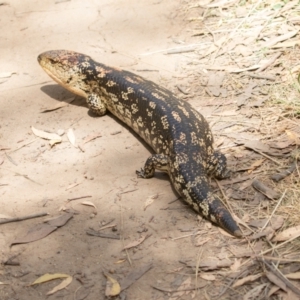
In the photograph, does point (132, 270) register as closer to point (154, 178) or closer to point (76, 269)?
point (76, 269)

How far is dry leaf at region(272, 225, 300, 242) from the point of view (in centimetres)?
528

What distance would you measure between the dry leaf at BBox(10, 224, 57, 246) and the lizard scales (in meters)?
1.31

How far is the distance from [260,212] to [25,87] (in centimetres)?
448

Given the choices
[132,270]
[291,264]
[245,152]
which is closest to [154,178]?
[245,152]

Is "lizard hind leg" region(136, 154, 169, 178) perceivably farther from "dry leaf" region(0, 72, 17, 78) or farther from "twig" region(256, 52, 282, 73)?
"dry leaf" region(0, 72, 17, 78)

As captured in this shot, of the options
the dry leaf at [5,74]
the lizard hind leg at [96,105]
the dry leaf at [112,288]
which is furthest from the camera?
the dry leaf at [5,74]

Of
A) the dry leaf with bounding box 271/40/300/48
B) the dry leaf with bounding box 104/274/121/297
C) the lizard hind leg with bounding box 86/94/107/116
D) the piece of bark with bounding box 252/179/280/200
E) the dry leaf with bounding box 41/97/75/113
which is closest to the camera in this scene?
the dry leaf with bounding box 104/274/121/297

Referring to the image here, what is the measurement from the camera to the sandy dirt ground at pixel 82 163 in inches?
209

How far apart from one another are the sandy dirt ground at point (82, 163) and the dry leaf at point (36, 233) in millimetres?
57

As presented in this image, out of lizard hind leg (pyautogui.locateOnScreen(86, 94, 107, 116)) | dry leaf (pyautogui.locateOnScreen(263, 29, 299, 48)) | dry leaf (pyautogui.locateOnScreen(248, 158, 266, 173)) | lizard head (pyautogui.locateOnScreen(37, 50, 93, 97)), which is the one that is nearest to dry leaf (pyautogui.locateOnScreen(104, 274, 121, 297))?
dry leaf (pyautogui.locateOnScreen(248, 158, 266, 173))

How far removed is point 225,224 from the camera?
17.7ft

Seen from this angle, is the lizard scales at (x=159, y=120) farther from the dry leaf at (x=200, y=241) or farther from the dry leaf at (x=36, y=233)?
the dry leaf at (x=36, y=233)

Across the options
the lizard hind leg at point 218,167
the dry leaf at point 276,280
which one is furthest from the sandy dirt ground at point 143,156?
the lizard hind leg at point 218,167

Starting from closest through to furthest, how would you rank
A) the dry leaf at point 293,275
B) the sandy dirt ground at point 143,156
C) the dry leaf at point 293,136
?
the dry leaf at point 293,275 < the sandy dirt ground at point 143,156 < the dry leaf at point 293,136
